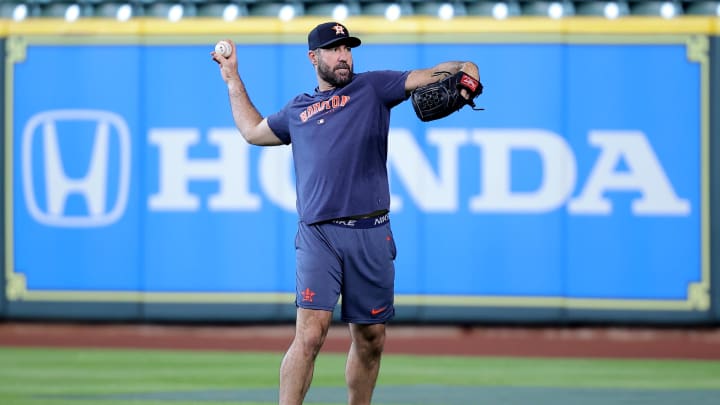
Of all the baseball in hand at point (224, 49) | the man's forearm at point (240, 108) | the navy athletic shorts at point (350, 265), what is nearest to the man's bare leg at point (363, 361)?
the navy athletic shorts at point (350, 265)

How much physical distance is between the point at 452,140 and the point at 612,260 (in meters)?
1.76

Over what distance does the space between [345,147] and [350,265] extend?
52 centimetres

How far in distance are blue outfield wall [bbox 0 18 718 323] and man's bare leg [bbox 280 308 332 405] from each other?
6205 millimetres

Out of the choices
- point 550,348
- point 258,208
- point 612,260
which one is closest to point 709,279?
point 612,260

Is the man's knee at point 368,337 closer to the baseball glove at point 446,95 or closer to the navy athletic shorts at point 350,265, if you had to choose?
the navy athletic shorts at point 350,265

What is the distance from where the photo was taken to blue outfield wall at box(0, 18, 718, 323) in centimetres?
1189

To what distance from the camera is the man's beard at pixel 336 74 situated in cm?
600

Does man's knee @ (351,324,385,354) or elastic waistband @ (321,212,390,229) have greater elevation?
elastic waistband @ (321,212,390,229)

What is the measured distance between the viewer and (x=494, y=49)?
1199 centimetres

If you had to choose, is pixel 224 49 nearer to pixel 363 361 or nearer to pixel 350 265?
pixel 350 265

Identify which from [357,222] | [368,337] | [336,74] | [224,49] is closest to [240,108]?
[224,49]

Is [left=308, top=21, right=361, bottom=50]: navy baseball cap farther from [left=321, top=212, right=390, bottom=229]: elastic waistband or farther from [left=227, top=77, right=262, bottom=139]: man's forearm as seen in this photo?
[left=321, top=212, right=390, bottom=229]: elastic waistband

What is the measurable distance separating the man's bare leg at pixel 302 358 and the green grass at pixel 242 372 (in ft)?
7.18

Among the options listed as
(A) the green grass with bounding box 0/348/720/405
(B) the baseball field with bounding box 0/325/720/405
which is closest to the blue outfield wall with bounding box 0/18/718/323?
(B) the baseball field with bounding box 0/325/720/405
